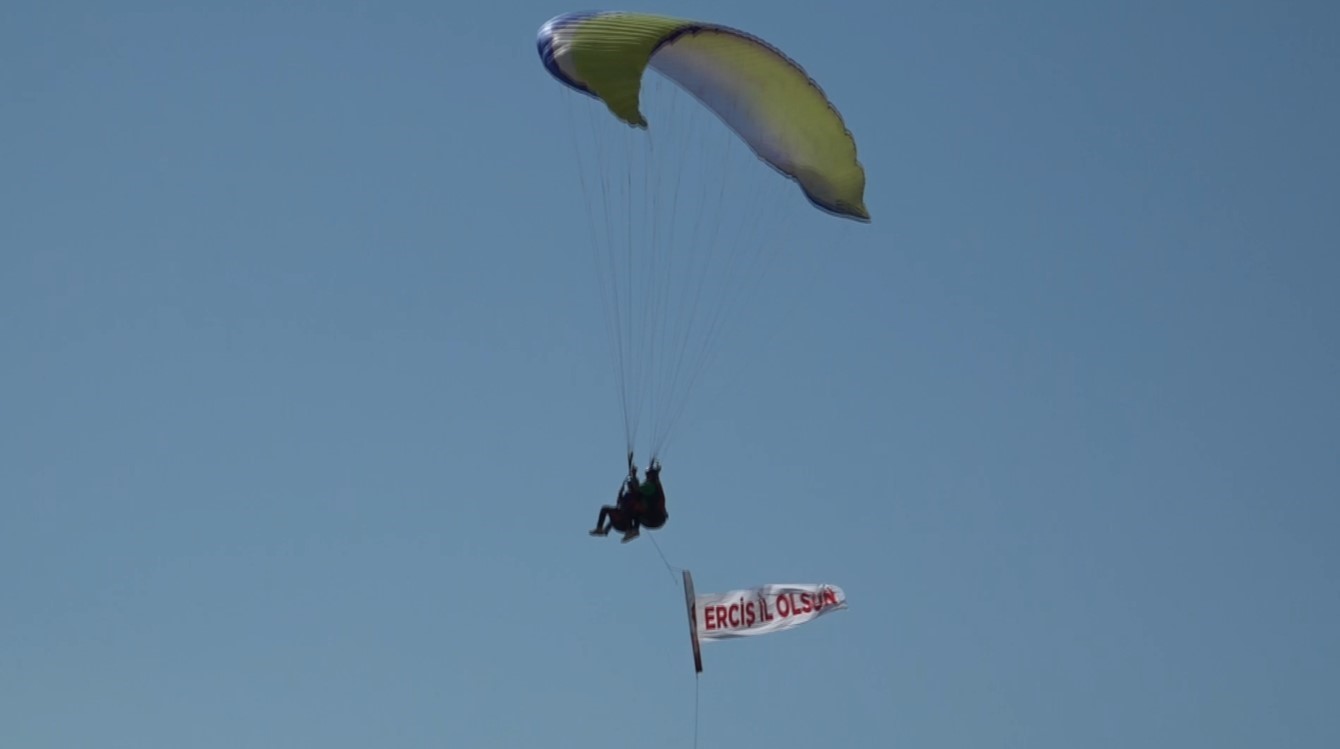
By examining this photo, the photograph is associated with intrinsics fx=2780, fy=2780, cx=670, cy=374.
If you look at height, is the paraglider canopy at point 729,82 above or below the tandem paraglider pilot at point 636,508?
above

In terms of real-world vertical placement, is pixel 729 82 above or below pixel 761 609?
above

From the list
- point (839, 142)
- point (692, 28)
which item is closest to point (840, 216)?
point (839, 142)

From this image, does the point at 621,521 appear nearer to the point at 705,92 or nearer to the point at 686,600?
the point at 686,600

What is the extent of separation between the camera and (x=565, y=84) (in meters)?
31.0

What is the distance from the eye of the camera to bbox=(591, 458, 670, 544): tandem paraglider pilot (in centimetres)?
3016

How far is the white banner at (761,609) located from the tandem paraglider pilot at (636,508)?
1375mm

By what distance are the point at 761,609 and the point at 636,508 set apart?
2.43m

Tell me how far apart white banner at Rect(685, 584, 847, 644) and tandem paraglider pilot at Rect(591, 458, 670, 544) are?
138 centimetres

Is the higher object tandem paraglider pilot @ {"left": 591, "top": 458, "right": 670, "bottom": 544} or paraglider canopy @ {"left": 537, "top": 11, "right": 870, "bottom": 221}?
paraglider canopy @ {"left": 537, "top": 11, "right": 870, "bottom": 221}

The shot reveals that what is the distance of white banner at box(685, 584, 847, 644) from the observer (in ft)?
103

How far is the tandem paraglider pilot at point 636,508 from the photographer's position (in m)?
30.2

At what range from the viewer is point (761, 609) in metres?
31.7

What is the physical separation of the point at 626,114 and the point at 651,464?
386 cm

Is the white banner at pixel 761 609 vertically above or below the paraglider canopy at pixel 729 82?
below
